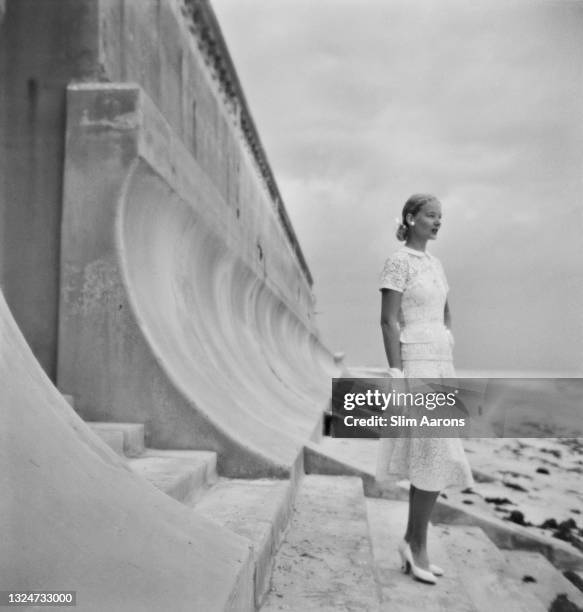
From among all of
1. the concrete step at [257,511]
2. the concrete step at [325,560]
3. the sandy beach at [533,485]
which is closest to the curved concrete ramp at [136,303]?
the concrete step at [257,511]

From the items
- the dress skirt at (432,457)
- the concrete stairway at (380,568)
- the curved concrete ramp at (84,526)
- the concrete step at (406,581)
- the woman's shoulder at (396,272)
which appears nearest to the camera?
the curved concrete ramp at (84,526)

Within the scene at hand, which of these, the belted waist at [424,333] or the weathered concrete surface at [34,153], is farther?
the weathered concrete surface at [34,153]

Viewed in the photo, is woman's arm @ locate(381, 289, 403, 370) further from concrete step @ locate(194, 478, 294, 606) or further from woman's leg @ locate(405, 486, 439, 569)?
concrete step @ locate(194, 478, 294, 606)

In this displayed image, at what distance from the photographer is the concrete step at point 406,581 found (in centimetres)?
225

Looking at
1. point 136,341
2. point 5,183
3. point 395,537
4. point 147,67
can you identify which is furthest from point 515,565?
point 147,67

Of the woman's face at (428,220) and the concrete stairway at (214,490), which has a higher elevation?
the woman's face at (428,220)

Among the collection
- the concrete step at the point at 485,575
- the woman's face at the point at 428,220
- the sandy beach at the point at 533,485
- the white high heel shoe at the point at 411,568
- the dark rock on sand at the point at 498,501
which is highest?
the woman's face at the point at 428,220

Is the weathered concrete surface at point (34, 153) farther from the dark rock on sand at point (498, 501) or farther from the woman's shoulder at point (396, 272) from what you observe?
the dark rock on sand at point (498, 501)

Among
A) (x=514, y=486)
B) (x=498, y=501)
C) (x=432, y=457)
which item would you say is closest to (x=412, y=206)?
(x=432, y=457)

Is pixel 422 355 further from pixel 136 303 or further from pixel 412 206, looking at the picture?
pixel 136 303

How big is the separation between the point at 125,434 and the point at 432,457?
56.0 inches

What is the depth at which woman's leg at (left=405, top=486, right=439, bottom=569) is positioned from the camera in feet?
7.93

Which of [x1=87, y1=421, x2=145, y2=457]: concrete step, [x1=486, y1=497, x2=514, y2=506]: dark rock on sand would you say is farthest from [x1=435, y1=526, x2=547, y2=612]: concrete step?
[x1=87, y1=421, x2=145, y2=457]: concrete step

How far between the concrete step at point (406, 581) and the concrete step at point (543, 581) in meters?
0.40
